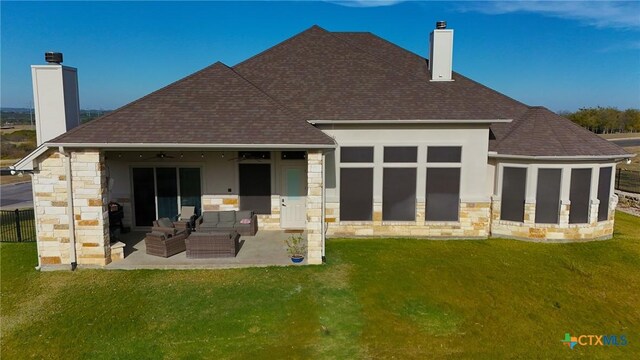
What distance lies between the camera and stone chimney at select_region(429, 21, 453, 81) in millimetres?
14273

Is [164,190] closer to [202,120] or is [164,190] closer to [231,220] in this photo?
[231,220]

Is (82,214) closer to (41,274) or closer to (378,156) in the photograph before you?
(41,274)

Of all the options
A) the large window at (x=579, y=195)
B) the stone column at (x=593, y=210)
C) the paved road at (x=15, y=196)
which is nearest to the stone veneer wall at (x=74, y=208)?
the large window at (x=579, y=195)

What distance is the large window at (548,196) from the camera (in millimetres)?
12523

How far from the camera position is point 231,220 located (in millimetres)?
12891

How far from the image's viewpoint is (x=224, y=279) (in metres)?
9.58

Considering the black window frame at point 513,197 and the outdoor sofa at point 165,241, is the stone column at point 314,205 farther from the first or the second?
the black window frame at point 513,197

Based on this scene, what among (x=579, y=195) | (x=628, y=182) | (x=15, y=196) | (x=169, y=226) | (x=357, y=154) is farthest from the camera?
(x=15, y=196)

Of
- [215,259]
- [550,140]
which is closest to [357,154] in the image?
[215,259]

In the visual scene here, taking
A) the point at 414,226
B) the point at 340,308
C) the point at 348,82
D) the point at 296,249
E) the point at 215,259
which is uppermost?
the point at 348,82

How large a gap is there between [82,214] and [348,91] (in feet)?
30.3

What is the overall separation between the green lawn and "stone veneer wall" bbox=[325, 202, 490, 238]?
1.53 meters

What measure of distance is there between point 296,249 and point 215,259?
2.35m

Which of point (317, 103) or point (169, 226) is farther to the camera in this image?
point (317, 103)
